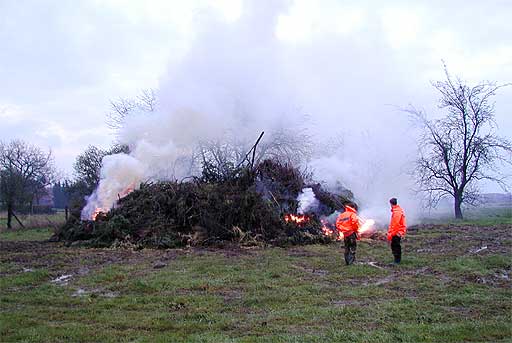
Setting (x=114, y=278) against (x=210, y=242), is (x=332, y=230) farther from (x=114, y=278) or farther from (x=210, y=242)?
(x=114, y=278)

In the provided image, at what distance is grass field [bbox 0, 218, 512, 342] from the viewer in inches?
240

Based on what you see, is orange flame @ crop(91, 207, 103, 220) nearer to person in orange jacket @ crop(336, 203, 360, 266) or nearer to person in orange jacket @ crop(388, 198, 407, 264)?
person in orange jacket @ crop(336, 203, 360, 266)

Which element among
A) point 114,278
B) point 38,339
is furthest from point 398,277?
point 38,339

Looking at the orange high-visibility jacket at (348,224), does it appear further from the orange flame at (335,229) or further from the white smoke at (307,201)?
the white smoke at (307,201)

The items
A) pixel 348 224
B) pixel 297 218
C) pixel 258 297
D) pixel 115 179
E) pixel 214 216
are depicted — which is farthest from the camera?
pixel 115 179

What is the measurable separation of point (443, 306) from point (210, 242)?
31.4ft

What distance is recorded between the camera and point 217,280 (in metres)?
9.73

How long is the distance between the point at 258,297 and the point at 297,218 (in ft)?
29.7

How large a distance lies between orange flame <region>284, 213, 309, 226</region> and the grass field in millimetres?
2844

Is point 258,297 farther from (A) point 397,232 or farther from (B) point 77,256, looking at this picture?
(B) point 77,256

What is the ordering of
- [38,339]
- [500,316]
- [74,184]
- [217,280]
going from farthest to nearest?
1. [74,184]
2. [217,280]
3. [500,316]
4. [38,339]

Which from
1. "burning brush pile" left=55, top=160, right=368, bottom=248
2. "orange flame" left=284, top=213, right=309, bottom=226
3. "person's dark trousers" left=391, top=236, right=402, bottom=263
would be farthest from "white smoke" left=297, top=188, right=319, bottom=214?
"person's dark trousers" left=391, top=236, right=402, bottom=263

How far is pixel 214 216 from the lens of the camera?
652 inches

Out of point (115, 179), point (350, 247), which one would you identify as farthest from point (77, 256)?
point (350, 247)
